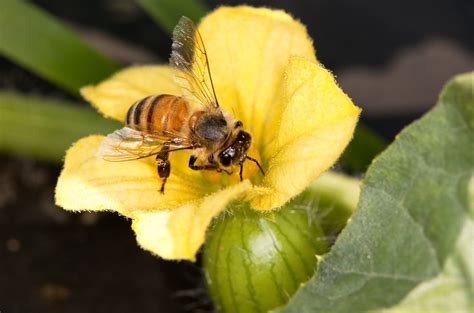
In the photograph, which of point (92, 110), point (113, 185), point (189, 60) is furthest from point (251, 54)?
point (92, 110)

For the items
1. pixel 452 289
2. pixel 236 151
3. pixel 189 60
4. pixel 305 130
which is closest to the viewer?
pixel 452 289

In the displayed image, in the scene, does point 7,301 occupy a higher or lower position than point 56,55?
lower

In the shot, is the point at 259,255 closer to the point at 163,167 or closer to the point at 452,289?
the point at 163,167

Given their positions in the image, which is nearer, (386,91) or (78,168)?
(78,168)

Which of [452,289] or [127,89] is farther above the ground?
[127,89]

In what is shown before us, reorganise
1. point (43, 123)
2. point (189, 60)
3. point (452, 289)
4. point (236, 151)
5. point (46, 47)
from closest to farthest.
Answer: point (452, 289) → point (236, 151) → point (189, 60) → point (46, 47) → point (43, 123)

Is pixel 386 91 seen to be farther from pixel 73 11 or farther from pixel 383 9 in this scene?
pixel 73 11

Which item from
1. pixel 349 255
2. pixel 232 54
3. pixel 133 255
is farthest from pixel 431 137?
pixel 133 255

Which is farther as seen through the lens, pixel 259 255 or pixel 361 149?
pixel 361 149
